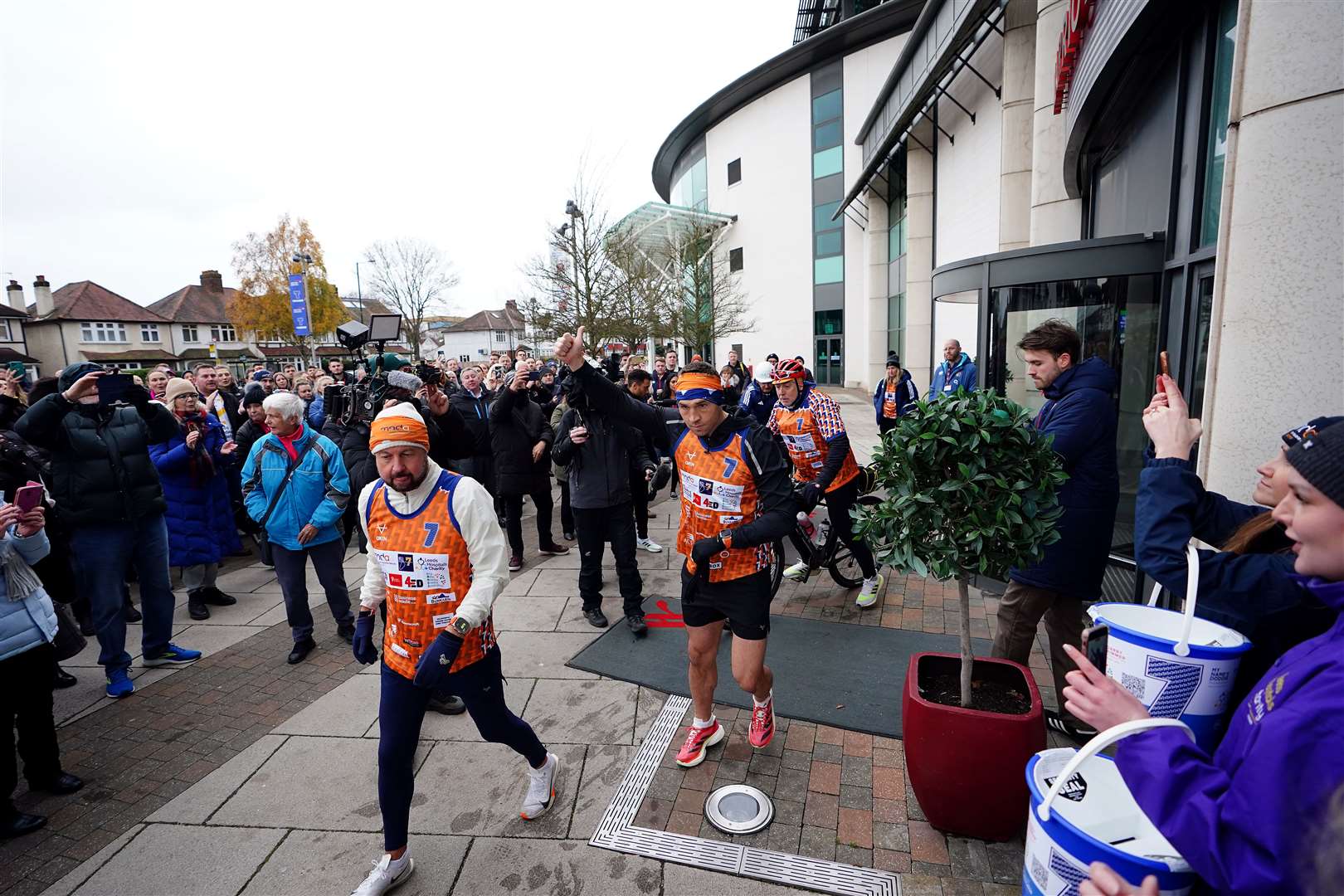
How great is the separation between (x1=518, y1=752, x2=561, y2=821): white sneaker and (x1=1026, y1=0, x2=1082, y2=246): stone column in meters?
7.77

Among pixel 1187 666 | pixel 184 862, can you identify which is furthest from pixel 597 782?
pixel 1187 666

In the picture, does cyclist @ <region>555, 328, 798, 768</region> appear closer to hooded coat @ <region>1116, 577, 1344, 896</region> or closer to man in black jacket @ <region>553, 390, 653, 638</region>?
man in black jacket @ <region>553, 390, 653, 638</region>

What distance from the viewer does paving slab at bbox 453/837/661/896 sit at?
8.98 feet

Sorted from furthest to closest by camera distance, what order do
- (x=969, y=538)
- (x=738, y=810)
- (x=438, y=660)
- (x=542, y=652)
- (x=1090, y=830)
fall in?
(x=542, y=652)
(x=738, y=810)
(x=969, y=538)
(x=438, y=660)
(x=1090, y=830)

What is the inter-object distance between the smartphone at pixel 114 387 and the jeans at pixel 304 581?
145cm

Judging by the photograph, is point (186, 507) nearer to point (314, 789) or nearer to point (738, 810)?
point (314, 789)

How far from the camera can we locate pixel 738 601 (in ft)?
10.6

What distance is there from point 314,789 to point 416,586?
5.35 feet

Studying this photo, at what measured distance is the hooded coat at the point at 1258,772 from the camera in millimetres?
1105

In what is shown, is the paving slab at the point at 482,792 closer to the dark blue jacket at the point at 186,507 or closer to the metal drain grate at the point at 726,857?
the metal drain grate at the point at 726,857

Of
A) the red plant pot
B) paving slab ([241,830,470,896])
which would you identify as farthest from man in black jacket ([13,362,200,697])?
the red plant pot

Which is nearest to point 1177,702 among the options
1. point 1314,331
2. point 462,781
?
point 1314,331

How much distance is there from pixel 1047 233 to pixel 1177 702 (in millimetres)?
7323

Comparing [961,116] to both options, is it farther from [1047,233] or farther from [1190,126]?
[1190,126]
